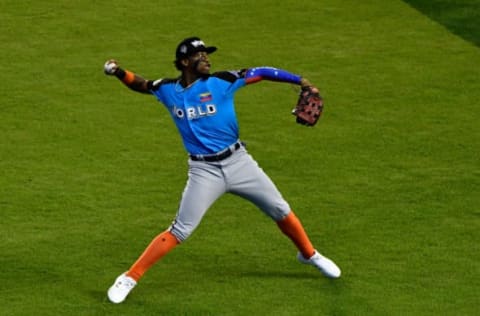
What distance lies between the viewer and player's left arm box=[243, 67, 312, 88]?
9.74 meters

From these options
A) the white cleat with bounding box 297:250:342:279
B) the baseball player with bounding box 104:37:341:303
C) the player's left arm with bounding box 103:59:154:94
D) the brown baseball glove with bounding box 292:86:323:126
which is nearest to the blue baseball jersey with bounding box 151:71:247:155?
the baseball player with bounding box 104:37:341:303

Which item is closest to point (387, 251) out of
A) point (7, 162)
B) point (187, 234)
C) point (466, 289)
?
point (466, 289)

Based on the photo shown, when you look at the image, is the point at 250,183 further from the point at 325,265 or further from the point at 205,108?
the point at 325,265

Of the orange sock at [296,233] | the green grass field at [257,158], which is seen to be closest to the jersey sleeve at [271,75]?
the orange sock at [296,233]

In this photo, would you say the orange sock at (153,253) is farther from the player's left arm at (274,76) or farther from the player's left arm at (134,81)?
the player's left arm at (274,76)

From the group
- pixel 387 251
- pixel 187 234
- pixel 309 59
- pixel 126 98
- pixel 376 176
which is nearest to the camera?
pixel 187 234

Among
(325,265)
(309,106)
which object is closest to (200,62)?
(309,106)

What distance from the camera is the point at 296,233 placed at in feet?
33.7

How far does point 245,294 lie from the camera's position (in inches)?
396

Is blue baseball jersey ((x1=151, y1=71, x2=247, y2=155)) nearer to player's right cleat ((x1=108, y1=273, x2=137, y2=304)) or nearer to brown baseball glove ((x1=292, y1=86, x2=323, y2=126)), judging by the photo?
brown baseball glove ((x1=292, y1=86, x2=323, y2=126))

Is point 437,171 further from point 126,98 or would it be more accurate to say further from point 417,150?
point 126,98

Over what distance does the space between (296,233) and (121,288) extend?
1447 mm

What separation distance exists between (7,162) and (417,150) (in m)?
4.13

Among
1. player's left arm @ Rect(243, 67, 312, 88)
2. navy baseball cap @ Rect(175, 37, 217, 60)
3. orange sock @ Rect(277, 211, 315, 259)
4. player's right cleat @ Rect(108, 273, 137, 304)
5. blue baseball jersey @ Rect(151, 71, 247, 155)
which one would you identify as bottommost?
player's right cleat @ Rect(108, 273, 137, 304)
